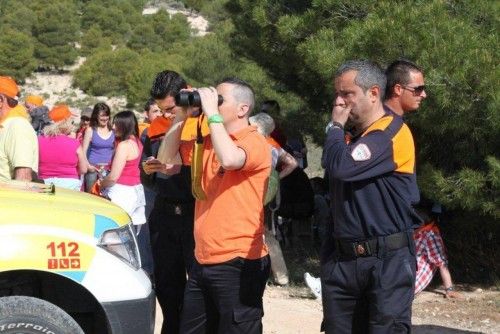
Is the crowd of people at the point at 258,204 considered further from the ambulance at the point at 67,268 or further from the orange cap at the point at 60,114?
the orange cap at the point at 60,114

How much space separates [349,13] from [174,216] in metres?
3.30

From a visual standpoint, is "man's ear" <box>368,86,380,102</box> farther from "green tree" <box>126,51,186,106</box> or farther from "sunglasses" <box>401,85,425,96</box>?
"green tree" <box>126,51,186,106</box>

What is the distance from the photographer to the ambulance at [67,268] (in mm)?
3744

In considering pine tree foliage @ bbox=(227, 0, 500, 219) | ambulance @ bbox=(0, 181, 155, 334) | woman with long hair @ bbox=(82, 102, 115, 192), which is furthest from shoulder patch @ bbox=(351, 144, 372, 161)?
woman with long hair @ bbox=(82, 102, 115, 192)

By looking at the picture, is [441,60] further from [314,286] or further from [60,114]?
[60,114]

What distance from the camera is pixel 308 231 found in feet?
34.2

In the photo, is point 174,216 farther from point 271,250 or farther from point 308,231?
point 308,231

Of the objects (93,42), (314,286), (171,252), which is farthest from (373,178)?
(93,42)

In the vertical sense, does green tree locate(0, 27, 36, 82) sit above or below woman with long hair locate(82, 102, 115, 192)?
above

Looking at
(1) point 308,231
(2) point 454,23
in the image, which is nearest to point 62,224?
(2) point 454,23

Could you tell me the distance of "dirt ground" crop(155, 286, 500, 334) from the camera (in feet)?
20.7

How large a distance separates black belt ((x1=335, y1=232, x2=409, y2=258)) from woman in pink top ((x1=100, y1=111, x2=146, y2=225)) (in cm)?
338

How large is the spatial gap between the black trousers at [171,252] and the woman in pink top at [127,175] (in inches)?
68.8

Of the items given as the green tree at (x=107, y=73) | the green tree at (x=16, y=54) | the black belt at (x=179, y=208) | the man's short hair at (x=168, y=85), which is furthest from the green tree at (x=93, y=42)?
the black belt at (x=179, y=208)
